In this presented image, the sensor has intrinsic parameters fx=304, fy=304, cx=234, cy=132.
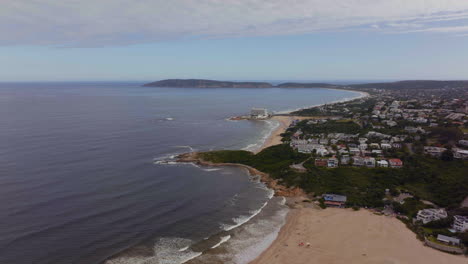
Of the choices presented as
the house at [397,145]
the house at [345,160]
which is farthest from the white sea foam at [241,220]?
the house at [397,145]

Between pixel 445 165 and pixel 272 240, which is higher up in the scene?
pixel 445 165

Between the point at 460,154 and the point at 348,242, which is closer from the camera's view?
the point at 348,242

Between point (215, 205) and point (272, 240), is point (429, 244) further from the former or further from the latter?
point (215, 205)

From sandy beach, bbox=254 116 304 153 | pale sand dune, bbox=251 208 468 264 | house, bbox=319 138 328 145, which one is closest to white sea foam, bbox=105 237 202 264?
pale sand dune, bbox=251 208 468 264

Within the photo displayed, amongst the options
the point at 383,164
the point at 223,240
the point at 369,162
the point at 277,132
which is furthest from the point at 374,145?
the point at 223,240

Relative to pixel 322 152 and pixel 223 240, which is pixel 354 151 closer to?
pixel 322 152

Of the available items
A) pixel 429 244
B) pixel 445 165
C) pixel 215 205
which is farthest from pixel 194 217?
pixel 445 165
